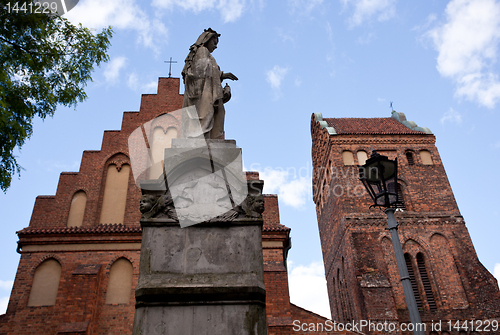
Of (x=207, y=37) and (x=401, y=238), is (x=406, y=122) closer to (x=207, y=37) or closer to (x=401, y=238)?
(x=401, y=238)

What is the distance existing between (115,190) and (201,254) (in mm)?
11603

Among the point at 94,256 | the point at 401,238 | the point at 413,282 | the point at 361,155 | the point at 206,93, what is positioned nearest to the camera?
the point at 206,93

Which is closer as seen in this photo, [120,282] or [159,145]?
[120,282]

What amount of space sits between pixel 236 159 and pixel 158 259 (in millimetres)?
1272

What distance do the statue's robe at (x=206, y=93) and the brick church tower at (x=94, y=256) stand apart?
Answer: 7660 millimetres

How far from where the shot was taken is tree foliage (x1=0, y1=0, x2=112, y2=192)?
232 inches

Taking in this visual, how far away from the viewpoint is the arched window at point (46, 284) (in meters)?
11.8

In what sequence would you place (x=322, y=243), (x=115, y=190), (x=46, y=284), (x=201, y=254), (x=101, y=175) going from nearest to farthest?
(x=201, y=254) < (x=46, y=284) < (x=115, y=190) < (x=101, y=175) < (x=322, y=243)

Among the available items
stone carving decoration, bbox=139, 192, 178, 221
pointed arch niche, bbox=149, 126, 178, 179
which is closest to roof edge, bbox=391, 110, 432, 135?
pointed arch niche, bbox=149, 126, 178, 179

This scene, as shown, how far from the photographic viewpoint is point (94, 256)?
494 inches

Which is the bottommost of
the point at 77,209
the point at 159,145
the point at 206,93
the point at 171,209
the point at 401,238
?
the point at 171,209

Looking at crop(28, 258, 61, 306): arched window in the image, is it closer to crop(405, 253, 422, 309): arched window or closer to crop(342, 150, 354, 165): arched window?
crop(405, 253, 422, 309): arched window

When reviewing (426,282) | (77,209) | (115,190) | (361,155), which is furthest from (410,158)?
(77,209)

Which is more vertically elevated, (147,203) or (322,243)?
(322,243)
